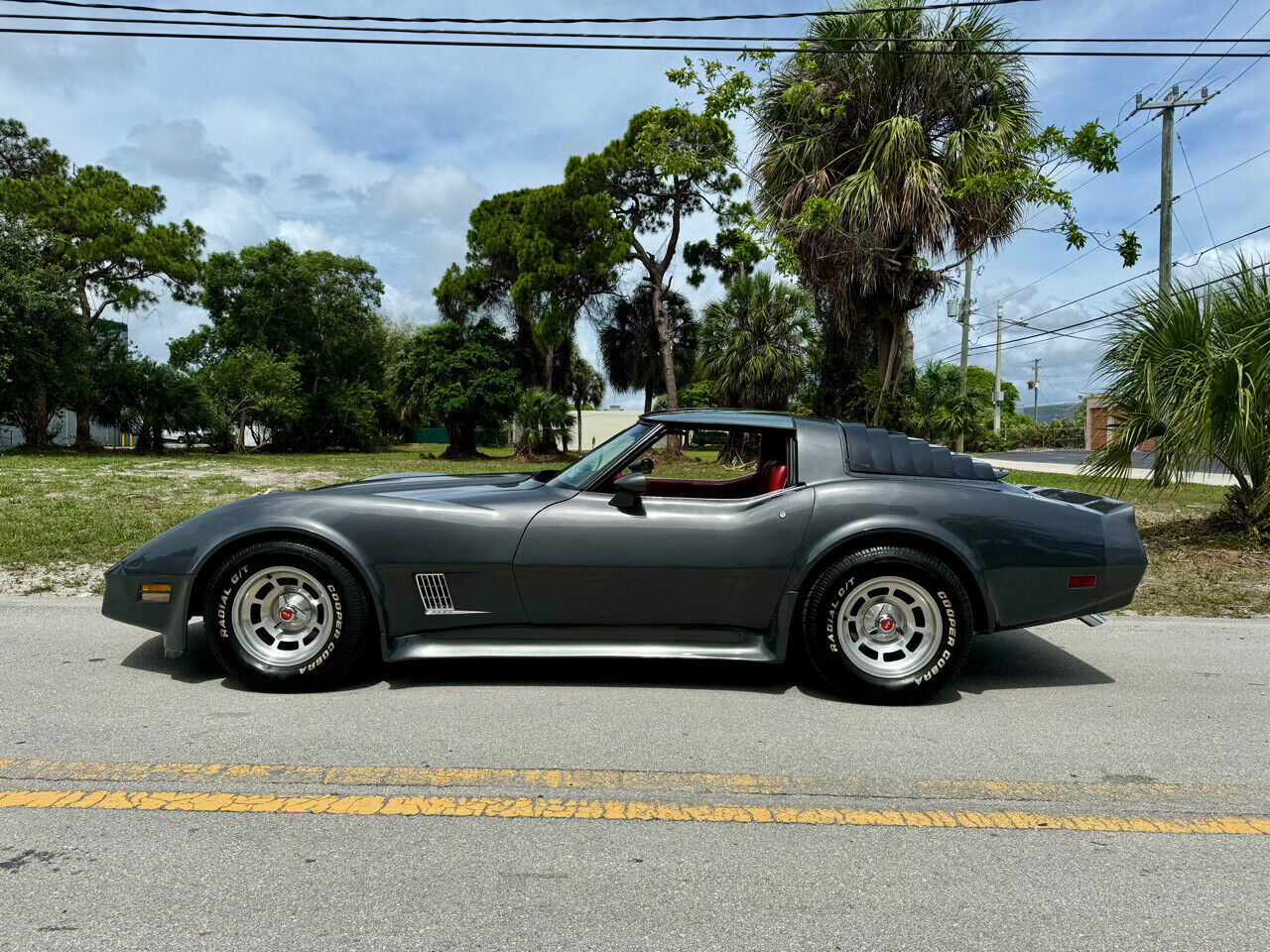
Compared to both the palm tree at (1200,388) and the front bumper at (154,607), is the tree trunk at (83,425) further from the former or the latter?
the palm tree at (1200,388)

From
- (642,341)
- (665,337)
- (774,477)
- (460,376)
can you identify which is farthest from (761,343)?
(774,477)

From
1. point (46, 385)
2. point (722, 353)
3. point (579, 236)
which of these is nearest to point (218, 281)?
point (46, 385)

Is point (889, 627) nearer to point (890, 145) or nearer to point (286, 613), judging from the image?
point (286, 613)

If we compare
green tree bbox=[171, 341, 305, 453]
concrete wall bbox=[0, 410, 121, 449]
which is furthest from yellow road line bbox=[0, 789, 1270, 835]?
concrete wall bbox=[0, 410, 121, 449]

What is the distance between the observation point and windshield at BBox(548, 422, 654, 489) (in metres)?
4.41

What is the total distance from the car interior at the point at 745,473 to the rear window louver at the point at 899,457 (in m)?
0.33

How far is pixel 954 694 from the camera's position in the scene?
4.36 metres

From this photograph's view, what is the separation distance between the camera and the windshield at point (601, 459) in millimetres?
4410

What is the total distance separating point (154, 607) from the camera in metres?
4.19

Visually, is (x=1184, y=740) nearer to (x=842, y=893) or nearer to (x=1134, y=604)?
(x=842, y=893)

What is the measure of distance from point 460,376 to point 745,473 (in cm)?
3251

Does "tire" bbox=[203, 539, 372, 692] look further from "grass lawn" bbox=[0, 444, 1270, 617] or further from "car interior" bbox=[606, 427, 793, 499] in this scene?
"grass lawn" bbox=[0, 444, 1270, 617]

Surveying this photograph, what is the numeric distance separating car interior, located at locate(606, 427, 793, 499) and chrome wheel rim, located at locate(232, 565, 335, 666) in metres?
1.47

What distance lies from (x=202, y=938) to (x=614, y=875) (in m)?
1.05
